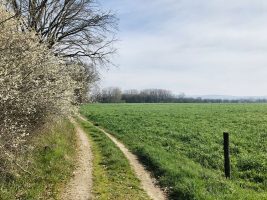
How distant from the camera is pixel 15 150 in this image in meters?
12.9

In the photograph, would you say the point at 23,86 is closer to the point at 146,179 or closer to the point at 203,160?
the point at 146,179

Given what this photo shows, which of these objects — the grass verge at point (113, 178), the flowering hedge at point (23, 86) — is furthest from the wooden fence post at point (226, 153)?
the flowering hedge at point (23, 86)

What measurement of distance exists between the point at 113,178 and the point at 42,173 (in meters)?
2.50

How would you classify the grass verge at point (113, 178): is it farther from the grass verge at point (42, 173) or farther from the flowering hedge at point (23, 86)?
the flowering hedge at point (23, 86)

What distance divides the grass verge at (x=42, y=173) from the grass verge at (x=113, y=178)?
3.76 ft

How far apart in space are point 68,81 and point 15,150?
6109mm

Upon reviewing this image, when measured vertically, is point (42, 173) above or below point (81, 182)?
above

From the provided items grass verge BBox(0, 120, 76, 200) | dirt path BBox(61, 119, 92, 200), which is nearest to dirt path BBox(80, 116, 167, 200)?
dirt path BBox(61, 119, 92, 200)

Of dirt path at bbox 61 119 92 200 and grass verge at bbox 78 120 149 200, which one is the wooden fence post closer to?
grass verge at bbox 78 120 149 200

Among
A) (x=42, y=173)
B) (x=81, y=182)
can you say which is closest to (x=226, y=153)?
(x=81, y=182)

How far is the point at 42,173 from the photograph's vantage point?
14.0 metres

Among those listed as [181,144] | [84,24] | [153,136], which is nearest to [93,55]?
[84,24]

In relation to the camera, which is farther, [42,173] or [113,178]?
[113,178]

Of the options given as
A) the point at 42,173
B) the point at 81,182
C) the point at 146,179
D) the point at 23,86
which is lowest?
the point at 146,179
